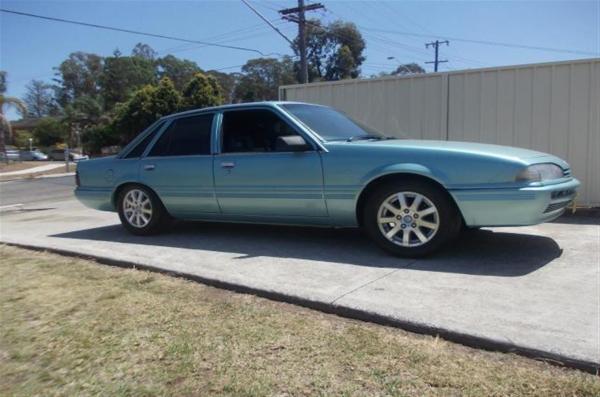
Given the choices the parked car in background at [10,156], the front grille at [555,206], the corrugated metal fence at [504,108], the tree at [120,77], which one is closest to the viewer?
the front grille at [555,206]

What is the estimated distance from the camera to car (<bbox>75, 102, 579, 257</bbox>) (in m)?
4.22

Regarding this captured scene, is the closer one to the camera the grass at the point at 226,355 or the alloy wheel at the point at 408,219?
the grass at the point at 226,355

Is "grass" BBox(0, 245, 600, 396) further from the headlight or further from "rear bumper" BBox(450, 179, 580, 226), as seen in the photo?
the headlight

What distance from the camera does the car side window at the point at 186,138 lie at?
5.76m

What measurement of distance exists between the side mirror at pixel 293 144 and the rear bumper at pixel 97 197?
8.62 feet

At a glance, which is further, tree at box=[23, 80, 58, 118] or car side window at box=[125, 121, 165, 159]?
tree at box=[23, 80, 58, 118]

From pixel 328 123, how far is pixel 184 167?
5.51ft

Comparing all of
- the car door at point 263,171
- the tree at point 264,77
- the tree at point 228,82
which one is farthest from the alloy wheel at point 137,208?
the tree at point 228,82

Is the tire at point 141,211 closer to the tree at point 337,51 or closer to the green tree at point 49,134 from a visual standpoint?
the tree at point 337,51

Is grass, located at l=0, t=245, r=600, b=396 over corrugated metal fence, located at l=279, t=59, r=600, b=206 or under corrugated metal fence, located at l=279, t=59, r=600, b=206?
under

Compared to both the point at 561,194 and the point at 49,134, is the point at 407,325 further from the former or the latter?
the point at 49,134

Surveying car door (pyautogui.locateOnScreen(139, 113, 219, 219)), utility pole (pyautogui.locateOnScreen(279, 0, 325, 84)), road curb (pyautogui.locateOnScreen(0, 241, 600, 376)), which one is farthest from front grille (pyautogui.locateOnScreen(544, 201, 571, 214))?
utility pole (pyautogui.locateOnScreen(279, 0, 325, 84))

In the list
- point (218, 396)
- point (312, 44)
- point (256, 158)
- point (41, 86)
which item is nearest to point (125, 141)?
point (312, 44)

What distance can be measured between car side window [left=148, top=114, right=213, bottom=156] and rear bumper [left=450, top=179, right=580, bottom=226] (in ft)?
9.20
